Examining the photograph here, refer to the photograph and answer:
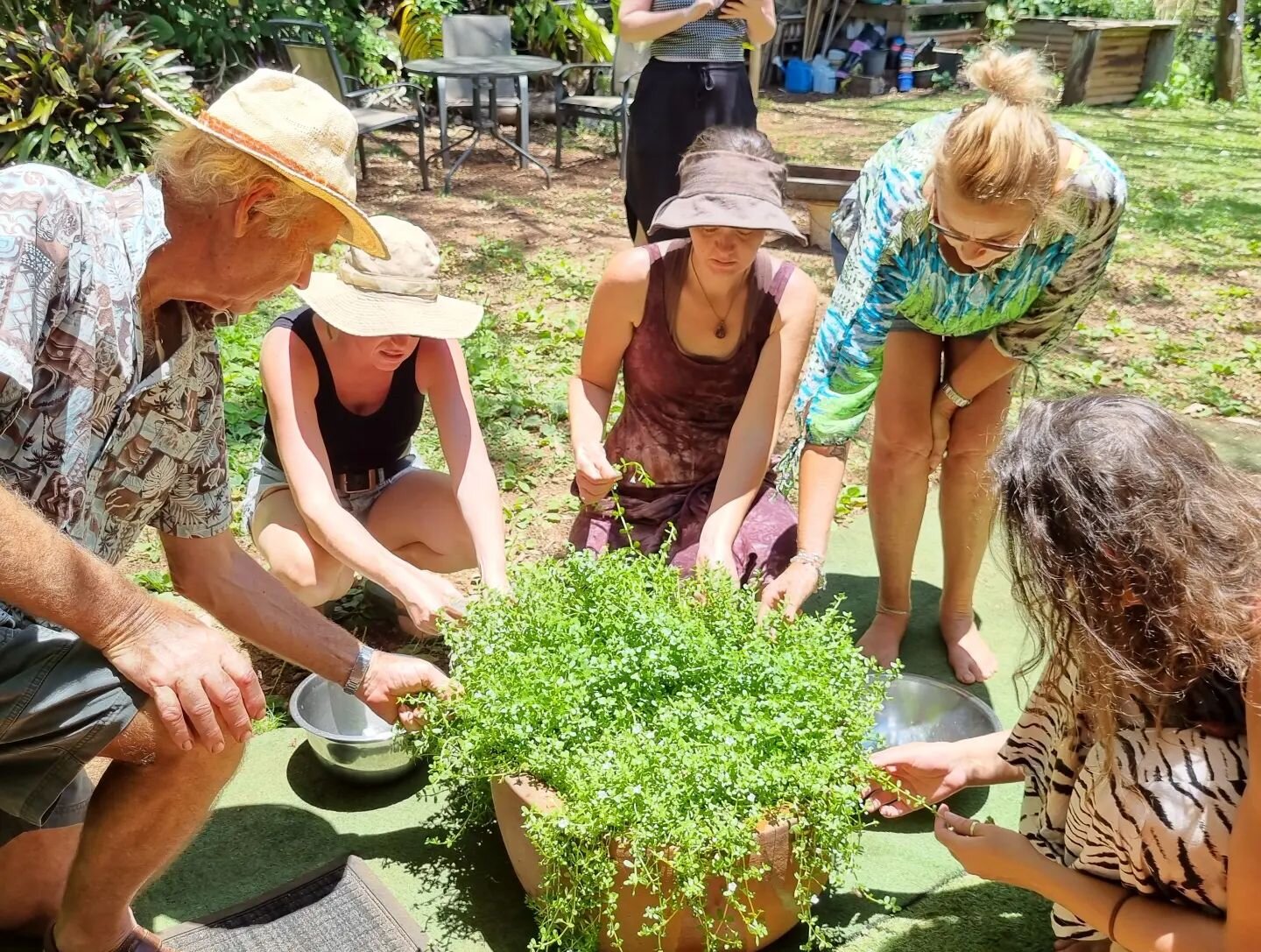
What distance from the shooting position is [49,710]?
5.17 feet

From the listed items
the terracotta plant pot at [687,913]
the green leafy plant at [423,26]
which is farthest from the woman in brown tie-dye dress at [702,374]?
the green leafy plant at [423,26]

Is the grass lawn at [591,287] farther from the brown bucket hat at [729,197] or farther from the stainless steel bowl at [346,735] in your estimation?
the brown bucket hat at [729,197]

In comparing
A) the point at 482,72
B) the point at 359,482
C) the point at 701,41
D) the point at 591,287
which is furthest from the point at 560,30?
the point at 359,482

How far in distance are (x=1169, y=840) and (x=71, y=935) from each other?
1.66m

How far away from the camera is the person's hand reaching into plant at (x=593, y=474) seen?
8.22 ft

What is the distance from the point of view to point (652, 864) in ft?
5.52

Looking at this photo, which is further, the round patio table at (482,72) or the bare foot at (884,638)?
the round patio table at (482,72)

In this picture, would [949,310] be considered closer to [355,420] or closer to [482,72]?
[355,420]

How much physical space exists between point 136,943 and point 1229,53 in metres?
12.9

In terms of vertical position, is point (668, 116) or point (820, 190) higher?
point (668, 116)

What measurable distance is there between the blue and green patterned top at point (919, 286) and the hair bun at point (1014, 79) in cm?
14

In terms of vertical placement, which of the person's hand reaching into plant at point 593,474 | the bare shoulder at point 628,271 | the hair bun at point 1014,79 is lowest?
the person's hand reaching into plant at point 593,474

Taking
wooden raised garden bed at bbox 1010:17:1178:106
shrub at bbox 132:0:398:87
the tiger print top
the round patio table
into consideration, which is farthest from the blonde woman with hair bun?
wooden raised garden bed at bbox 1010:17:1178:106

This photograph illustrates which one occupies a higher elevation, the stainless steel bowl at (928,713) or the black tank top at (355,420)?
the black tank top at (355,420)
